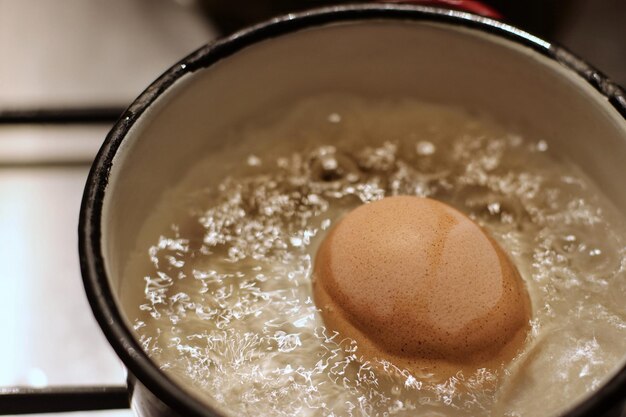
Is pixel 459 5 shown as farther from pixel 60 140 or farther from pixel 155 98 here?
pixel 60 140

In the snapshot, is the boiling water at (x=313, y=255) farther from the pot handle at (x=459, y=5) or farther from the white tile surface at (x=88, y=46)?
the white tile surface at (x=88, y=46)

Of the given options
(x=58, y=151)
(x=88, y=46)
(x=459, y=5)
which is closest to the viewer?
(x=459, y=5)

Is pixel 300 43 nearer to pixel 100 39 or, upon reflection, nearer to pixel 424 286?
pixel 424 286

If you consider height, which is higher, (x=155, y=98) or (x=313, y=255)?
(x=155, y=98)

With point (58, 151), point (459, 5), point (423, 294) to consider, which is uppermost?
point (459, 5)

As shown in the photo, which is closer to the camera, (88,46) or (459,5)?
(459,5)

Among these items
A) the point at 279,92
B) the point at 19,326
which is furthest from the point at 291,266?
the point at 19,326

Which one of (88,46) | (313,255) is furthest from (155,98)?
(88,46)
